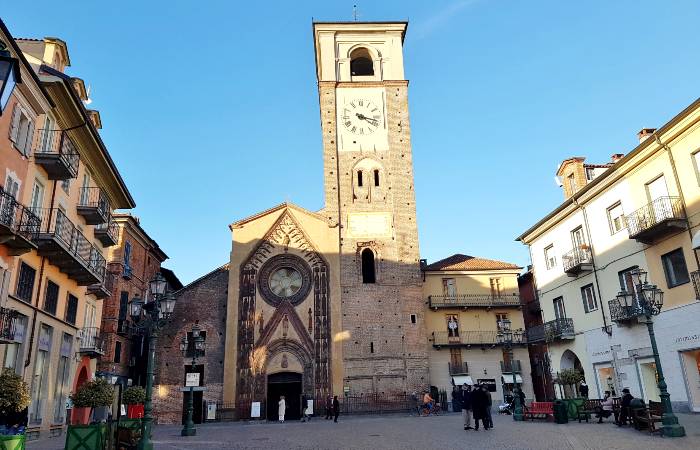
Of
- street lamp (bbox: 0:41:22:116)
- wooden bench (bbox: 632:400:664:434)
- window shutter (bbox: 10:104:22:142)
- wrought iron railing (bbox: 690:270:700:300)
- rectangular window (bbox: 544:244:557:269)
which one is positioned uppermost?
window shutter (bbox: 10:104:22:142)

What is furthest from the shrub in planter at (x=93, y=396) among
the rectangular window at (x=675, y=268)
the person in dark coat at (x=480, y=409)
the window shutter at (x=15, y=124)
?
the rectangular window at (x=675, y=268)

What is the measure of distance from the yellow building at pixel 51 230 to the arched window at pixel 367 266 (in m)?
17.3

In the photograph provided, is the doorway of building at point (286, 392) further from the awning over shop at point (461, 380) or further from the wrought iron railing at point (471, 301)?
the wrought iron railing at point (471, 301)

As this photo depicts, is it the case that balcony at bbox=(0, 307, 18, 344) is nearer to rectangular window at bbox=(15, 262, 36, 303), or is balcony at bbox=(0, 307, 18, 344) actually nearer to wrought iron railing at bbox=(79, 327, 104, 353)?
rectangular window at bbox=(15, 262, 36, 303)

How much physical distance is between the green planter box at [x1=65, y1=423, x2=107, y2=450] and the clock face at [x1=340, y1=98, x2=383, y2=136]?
3021cm

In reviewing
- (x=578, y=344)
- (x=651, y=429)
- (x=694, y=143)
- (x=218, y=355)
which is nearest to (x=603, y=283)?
(x=578, y=344)

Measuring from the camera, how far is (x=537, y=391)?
4106 centimetres

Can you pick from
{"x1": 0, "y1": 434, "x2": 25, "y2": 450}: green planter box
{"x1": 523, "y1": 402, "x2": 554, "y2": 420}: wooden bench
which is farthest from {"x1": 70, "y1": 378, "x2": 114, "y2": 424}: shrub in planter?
{"x1": 523, "y1": 402, "x2": 554, "y2": 420}: wooden bench

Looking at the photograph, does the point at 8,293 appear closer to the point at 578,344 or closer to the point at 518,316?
the point at 578,344

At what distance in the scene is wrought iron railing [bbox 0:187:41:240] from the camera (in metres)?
14.6

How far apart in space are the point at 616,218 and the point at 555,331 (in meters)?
7.38

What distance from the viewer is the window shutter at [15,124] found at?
1568 centimetres

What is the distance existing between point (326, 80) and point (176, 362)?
21.9 m

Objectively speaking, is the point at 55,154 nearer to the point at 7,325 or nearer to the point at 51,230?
the point at 51,230
